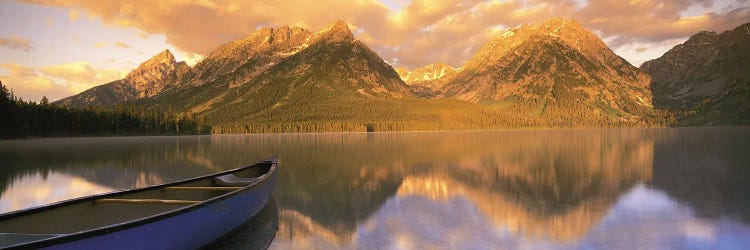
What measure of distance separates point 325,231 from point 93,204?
7626 mm

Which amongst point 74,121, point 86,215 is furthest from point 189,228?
point 74,121

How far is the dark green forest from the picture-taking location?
4520 inches

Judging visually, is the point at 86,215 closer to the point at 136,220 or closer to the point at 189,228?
the point at 189,228

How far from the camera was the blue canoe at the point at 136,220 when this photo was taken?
407 inches

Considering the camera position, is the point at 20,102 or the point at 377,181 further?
the point at 20,102

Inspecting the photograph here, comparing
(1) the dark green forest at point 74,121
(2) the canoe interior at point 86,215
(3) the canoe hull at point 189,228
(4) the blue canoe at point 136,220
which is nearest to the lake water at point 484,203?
(3) the canoe hull at point 189,228

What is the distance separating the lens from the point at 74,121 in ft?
466

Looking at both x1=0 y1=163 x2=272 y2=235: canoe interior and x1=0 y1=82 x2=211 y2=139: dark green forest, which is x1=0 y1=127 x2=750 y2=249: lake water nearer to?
x1=0 y1=163 x2=272 y2=235: canoe interior

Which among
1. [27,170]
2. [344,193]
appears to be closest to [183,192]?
[344,193]

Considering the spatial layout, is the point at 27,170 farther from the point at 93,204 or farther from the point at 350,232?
the point at 350,232

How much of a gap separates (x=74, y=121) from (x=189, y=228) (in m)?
155

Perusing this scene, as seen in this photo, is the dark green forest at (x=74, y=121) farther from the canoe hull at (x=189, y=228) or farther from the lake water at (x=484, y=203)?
the canoe hull at (x=189, y=228)

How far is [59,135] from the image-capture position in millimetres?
139125

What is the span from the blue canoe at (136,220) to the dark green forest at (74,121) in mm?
121387
